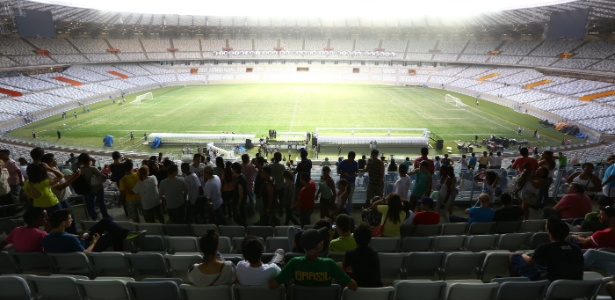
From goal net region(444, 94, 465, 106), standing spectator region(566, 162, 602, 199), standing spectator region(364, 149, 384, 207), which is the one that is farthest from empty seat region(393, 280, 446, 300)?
goal net region(444, 94, 465, 106)

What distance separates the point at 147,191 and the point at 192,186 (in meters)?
0.90

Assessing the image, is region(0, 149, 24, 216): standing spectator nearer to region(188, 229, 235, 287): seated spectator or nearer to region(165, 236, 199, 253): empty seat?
region(165, 236, 199, 253): empty seat

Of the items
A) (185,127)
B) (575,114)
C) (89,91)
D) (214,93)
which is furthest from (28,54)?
(575,114)

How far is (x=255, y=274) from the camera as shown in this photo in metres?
4.11

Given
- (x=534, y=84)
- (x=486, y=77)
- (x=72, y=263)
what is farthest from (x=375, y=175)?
(x=486, y=77)

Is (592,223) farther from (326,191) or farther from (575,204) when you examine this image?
(326,191)

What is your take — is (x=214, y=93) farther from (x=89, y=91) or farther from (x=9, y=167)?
(x=9, y=167)

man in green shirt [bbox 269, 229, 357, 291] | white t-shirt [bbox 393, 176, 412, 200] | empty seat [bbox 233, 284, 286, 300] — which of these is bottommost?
white t-shirt [bbox 393, 176, 412, 200]

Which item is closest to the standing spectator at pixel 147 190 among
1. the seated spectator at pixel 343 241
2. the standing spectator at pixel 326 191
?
the standing spectator at pixel 326 191

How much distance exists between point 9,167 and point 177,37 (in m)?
73.2

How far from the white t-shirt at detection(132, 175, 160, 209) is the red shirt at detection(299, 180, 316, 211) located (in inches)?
119

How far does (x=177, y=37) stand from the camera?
7600 cm

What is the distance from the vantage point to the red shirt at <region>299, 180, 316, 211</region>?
7.79m

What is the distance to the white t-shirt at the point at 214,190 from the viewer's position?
779 centimetres
